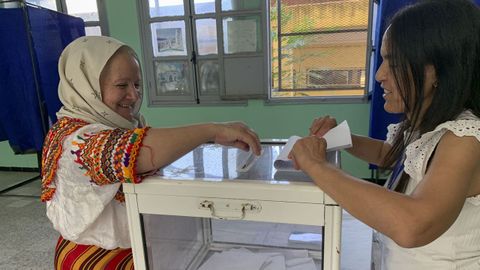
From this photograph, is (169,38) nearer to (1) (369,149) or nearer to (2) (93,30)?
(2) (93,30)

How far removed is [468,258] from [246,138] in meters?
0.52

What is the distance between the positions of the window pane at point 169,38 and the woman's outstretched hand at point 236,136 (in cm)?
246

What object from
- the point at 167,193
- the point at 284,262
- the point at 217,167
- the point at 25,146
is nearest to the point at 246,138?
the point at 217,167

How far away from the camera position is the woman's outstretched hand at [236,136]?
2.49 feet

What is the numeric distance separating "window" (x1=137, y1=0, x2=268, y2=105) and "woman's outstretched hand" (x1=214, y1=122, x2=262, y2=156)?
216 cm

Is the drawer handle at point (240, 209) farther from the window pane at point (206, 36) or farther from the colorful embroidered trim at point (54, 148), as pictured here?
the window pane at point (206, 36)

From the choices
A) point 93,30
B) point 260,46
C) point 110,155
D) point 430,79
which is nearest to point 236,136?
point 110,155

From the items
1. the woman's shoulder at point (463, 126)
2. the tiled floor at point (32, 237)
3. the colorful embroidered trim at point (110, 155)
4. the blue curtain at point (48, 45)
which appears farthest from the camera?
the blue curtain at point (48, 45)

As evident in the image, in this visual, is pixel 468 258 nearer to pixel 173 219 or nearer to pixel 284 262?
pixel 284 262

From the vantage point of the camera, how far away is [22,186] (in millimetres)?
3371

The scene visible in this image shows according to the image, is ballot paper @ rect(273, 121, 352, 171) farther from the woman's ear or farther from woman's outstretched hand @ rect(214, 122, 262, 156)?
the woman's ear

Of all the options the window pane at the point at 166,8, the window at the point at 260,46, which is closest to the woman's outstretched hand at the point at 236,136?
the window at the point at 260,46

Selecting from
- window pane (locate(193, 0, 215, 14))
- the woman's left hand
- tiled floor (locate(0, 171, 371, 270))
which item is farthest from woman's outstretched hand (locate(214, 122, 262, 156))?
window pane (locate(193, 0, 215, 14))

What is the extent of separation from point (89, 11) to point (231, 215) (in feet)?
11.0
